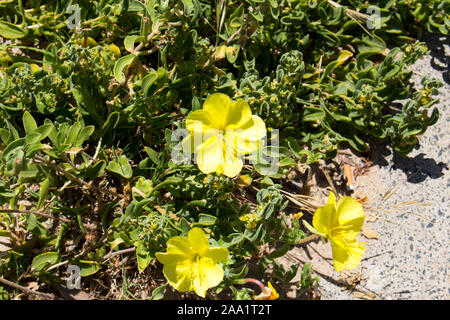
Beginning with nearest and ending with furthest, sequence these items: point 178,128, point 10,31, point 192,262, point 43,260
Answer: point 192,262
point 43,260
point 178,128
point 10,31

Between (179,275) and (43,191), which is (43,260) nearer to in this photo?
(43,191)

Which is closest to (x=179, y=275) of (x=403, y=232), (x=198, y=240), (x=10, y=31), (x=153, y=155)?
(x=198, y=240)

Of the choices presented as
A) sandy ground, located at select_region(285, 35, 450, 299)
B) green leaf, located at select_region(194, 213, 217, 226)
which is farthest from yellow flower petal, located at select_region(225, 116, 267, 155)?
sandy ground, located at select_region(285, 35, 450, 299)

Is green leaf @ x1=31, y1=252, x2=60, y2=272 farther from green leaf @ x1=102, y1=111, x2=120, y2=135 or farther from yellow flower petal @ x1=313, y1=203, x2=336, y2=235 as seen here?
yellow flower petal @ x1=313, y1=203, x2=336, y2=235

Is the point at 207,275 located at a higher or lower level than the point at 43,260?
higher

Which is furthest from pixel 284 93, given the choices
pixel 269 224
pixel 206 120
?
pixel 269 224
